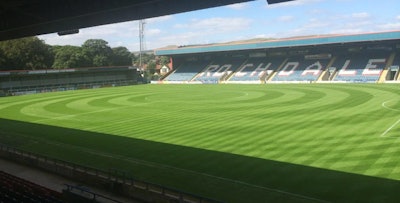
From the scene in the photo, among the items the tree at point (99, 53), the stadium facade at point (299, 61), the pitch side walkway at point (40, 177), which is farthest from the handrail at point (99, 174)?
the tree at point (99, 53)

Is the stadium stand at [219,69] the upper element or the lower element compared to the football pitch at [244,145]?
upper

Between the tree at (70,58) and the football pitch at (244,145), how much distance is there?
58.7 meters

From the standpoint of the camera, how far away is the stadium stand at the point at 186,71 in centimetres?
9500

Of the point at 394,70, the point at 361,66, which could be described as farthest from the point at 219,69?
the point at 394,70

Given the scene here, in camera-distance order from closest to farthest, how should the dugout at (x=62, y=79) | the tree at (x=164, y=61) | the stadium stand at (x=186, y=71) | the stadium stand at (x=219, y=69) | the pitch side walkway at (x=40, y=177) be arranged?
1. the pitch side walkway at (x=40, y=177)
2. the dugout at (x=62, y=79)
3. the stadium stand at (x=219, y=69)
4. the stadium stand at (x=186, y=71)
5. the tree at (x=164, y=61)

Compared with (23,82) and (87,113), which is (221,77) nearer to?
(23,82)

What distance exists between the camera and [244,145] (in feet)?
72.6

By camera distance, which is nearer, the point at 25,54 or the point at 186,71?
the point at 25,54

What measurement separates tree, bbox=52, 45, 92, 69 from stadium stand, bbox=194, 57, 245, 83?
33.0m

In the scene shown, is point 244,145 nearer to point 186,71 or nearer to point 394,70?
point 394,70

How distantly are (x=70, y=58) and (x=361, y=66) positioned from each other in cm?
7148

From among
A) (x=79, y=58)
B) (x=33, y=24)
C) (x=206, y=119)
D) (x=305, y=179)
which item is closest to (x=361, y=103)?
(x=206, y=119)

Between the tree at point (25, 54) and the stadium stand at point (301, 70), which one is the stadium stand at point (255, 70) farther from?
the tree at point (25, 54)

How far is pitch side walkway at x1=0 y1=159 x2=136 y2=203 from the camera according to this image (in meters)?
15.6
